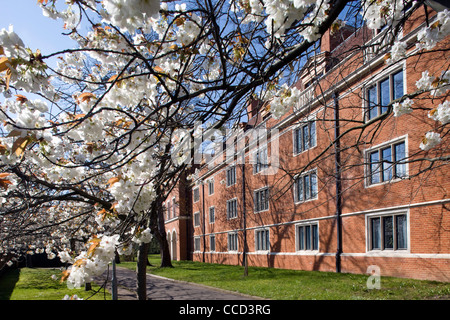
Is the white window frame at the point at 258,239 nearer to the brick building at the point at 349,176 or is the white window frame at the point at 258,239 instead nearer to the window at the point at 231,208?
the brick building at the point at 349,176

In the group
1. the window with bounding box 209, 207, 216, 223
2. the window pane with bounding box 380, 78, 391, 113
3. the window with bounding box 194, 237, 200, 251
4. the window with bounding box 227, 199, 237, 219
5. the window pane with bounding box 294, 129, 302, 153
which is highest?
the window pane with bounding box 380, 78, 391, 113

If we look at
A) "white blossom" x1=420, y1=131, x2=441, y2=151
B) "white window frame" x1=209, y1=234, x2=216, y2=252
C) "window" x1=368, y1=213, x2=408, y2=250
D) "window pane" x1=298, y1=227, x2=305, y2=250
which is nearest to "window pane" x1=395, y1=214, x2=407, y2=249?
"window" x1=368, y1=213, x2=408, y2=250

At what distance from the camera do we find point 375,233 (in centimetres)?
1336

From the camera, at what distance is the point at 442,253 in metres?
10.4

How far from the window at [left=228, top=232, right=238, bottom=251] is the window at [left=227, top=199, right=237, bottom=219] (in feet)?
4.49

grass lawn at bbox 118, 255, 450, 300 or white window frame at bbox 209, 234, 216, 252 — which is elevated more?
grass lawn at bbox 118, 255, 450, 300

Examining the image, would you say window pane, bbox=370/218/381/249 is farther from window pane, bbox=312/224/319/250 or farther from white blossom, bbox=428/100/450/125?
white blossom, bbox=428/100/450/125

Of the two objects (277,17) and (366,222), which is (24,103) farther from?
(366,222)

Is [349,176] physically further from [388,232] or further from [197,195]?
[197,195]

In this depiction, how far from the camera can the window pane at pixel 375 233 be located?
13173 millimetres

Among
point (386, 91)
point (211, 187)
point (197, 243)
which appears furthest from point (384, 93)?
point (197, 243)

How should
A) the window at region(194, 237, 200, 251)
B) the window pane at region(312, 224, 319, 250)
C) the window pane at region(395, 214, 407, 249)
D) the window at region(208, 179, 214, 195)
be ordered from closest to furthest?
the window pane at region(395, 214, 407, 249) < the window pane at region(312, 224, 319, 250) < the window at region(208, 179, 214, 195) < the window at region(194, 237, 200, 251)

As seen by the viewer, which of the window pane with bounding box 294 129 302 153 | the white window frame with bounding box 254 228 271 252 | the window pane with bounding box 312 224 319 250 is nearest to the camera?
the window pane with bounding box 312 224 319 250

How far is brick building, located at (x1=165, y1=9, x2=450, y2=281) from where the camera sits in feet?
18.8
